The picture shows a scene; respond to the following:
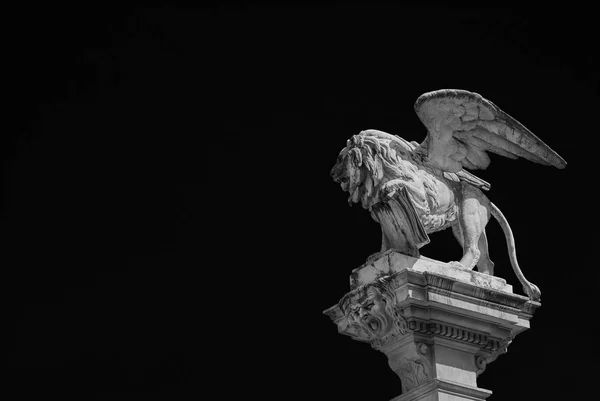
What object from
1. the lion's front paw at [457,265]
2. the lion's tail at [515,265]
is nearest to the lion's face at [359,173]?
the lion's front paw at [457,265]

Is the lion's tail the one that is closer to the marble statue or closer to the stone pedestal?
the marble statue

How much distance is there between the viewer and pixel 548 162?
37.1 feet

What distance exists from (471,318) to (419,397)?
2.65 feet

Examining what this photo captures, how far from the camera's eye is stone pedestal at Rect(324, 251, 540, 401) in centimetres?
1041

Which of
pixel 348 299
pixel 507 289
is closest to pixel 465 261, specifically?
pixel 507 289

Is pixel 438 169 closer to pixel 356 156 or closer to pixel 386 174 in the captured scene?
pixel 386 174

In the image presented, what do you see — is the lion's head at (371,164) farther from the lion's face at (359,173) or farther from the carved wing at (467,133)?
the carved wing at (467,133)

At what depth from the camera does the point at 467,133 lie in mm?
11297

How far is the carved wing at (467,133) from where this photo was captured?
1112 centimetres

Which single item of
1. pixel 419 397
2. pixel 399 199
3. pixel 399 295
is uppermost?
pixel 399 199

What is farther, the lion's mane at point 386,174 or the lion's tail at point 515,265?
the lion's tail at point 515,265

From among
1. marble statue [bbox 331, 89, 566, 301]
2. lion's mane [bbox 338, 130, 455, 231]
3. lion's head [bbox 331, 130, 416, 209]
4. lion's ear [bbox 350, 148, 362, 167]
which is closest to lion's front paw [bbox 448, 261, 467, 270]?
marble statue [bbox 331, 89, 566, 301]

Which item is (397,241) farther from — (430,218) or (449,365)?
(449,365)

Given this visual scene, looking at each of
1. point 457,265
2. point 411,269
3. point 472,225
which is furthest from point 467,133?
point 411,269
